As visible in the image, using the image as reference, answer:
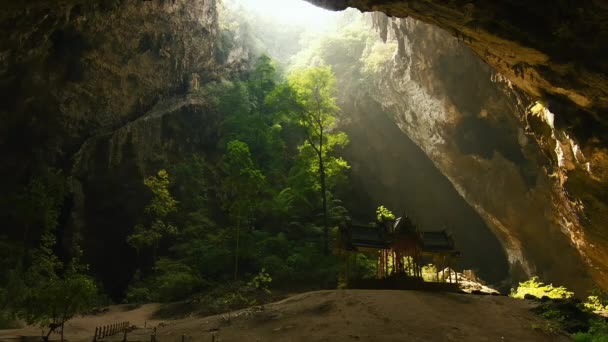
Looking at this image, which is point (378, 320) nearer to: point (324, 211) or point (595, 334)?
point (595, 334)

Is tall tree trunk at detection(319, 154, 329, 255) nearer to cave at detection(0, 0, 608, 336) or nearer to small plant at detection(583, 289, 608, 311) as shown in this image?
cave at detection(0, 0, 608, 336)

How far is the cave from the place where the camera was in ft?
42.3

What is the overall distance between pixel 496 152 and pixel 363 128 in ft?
42.4

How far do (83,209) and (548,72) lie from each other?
23624 millimetres

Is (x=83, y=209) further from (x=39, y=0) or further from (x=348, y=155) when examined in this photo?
(x=348, y=155)

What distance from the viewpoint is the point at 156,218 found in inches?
968

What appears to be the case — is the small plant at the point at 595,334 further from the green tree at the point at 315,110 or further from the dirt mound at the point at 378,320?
the green tree at the point at 315,110

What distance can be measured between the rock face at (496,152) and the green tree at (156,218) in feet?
55.0

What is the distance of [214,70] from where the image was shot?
33.8m

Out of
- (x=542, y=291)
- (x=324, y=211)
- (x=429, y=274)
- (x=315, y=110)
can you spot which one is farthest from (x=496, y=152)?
(x=315, y=110)

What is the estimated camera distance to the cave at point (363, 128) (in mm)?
12906

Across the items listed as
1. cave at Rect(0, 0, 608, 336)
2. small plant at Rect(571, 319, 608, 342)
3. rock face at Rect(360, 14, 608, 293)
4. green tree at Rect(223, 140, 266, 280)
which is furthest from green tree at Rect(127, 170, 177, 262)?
small plant at Rect(571, 319, 608, 342)

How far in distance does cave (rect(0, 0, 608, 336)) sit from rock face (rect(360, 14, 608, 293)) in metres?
0.09

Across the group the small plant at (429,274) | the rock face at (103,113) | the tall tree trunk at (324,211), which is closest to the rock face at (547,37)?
the small plant at (429,274)
